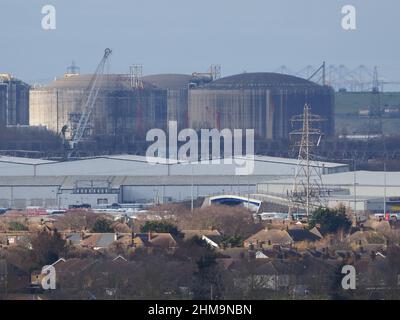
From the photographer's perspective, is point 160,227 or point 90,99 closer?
point 160,227

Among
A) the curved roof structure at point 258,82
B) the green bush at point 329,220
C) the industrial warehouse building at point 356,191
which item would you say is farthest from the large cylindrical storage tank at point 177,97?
the green bush at point 329,220

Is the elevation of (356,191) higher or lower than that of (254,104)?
lower

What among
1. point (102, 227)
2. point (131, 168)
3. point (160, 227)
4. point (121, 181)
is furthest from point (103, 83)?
point (160, 227)

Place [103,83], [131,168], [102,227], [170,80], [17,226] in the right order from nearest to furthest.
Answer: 1. [102,227]
2. [17,226]
3. [131,168]
4. [103,83]
5. [170,80]

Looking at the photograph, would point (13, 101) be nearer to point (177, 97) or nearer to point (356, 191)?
point (177, 97)

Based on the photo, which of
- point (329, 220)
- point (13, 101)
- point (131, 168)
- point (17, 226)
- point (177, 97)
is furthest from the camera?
point (13, 101)

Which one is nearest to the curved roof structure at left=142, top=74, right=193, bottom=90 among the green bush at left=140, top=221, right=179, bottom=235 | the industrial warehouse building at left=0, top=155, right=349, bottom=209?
the industrial warehouse building at left=0, top=155, right=349, bottom=209

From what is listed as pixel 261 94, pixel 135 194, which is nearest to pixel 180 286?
pixel 135 194
